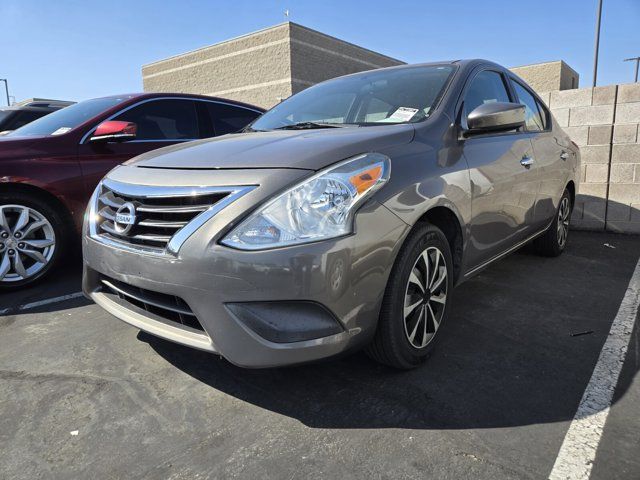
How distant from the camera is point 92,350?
265cm

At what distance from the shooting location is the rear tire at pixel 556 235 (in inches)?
172

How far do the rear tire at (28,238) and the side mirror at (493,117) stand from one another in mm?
3159

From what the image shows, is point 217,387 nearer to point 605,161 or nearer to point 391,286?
point 391,286

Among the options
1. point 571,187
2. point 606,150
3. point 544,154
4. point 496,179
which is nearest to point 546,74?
point 606,150

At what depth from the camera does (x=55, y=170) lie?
3.70 metres

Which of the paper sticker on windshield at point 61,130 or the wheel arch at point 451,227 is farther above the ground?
the paper sticker on windshield at point 61,130

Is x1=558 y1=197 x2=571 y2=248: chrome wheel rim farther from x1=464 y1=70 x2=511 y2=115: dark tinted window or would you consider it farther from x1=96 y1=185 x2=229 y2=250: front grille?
x1=96 y1=185 x2=229 y2=250: front grille

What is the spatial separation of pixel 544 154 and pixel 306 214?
2697 millimetres

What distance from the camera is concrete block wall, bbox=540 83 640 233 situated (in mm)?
5621

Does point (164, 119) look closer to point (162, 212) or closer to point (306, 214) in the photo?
point (162, 212)

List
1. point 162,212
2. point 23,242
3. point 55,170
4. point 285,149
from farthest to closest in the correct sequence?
point 55,170, point 23,242, point 285,149, point 162,212

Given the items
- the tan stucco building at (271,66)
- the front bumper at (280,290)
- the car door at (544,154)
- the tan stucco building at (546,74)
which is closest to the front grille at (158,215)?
the front bumper at (280,290)

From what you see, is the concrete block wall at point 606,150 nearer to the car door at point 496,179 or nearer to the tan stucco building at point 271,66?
the car door at point 496,179

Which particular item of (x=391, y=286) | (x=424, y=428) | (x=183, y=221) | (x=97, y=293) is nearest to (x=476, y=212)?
(x=391, y=286)
